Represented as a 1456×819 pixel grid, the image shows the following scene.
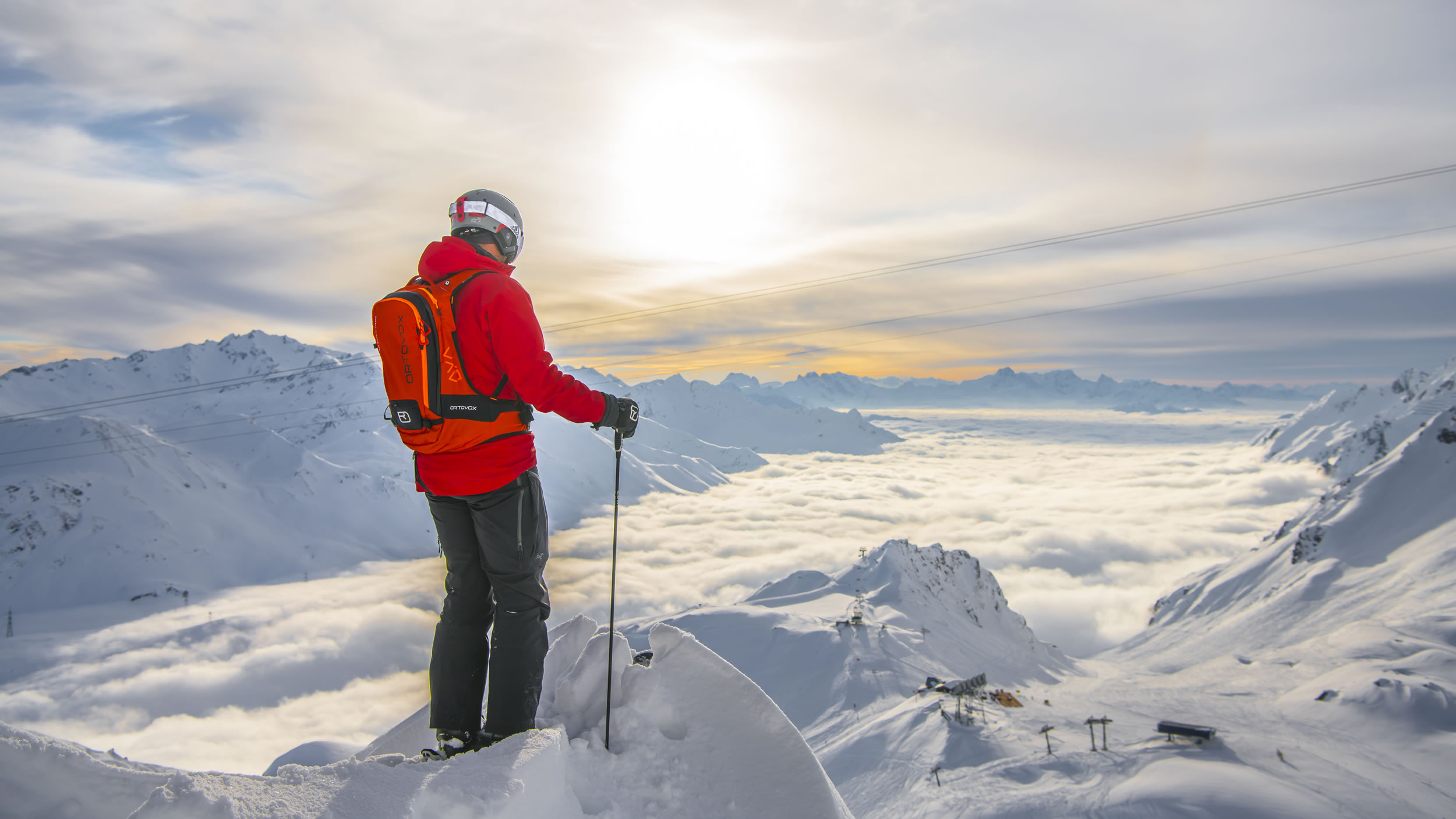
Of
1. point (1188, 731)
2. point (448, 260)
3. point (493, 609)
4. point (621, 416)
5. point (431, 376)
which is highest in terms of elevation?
point (448, 260)

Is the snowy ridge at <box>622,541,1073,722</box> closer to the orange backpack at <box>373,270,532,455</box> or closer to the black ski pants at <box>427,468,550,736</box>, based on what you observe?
the black ski pants at <box>427,468,550,736</box>

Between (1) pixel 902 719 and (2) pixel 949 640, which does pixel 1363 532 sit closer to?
(2) pixel 949 640

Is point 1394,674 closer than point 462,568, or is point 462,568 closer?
point 462,568

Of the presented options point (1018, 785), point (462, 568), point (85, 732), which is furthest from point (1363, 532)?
point (85, 732)

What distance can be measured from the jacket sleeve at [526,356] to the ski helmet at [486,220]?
2.60 feet

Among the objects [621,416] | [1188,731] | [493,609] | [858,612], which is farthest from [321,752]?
[858,612]

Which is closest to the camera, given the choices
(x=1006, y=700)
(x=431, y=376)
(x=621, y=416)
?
(x=431, y=376)

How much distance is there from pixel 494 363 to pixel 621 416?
1.06 meters

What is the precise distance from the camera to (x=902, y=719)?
217ft

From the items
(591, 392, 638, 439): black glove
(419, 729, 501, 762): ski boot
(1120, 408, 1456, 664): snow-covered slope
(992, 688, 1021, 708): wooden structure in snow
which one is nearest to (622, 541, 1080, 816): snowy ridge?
(992, 688, 1021, 708): wooden structure in snow

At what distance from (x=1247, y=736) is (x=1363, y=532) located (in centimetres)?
14107

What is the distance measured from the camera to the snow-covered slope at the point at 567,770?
319 cm

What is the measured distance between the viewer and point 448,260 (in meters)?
4.83

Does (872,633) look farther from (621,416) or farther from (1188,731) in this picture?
(621,416)
